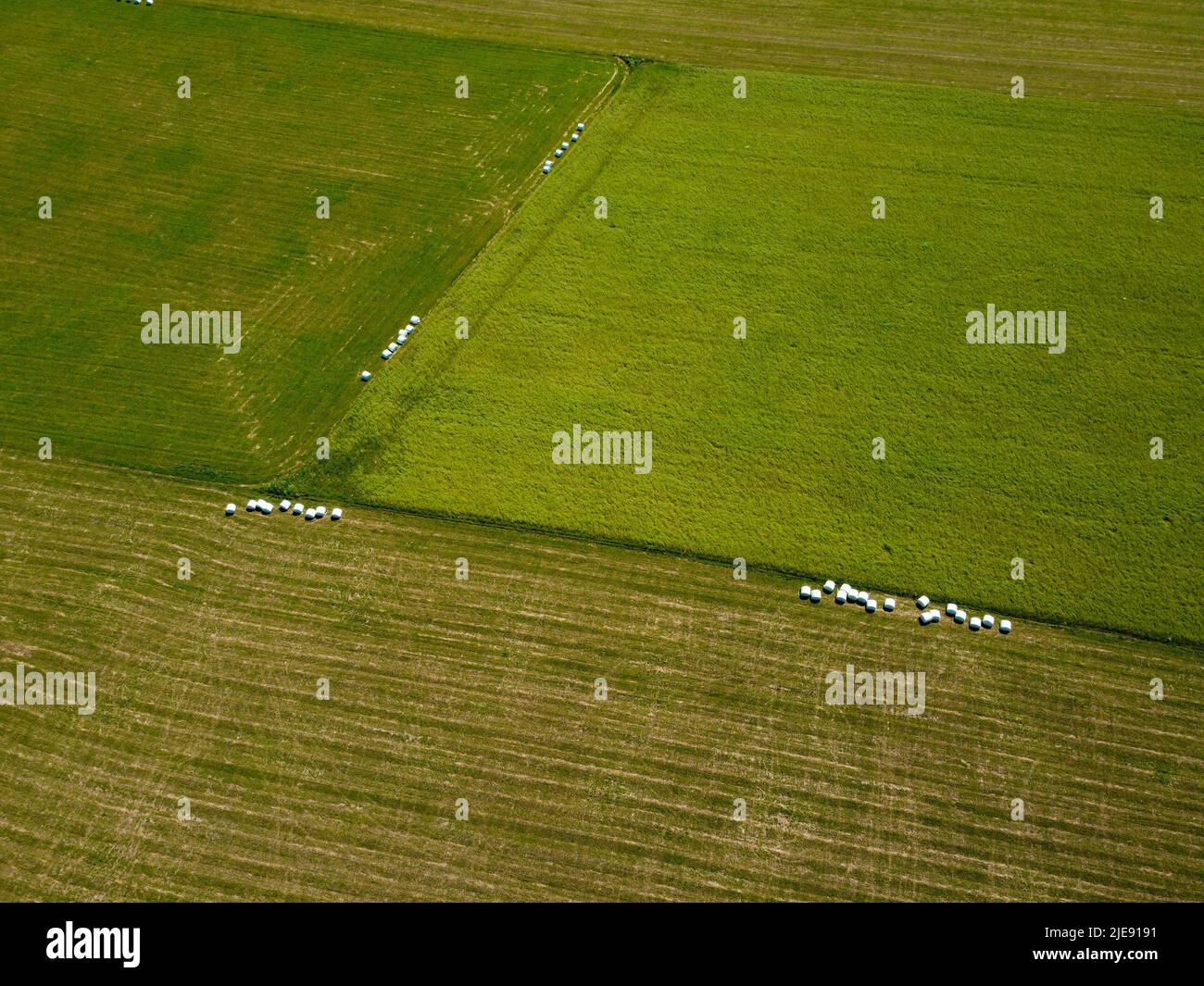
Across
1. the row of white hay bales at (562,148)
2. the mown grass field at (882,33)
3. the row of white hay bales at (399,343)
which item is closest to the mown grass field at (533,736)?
the row of white hay bales at (399,343)

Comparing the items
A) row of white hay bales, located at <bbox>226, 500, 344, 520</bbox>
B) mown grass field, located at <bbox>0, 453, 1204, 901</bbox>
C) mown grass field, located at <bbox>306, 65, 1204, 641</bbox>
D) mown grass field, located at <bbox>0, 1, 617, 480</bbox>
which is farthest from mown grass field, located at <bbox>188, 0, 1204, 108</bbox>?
mown grass field, located at <bbox>0, 453, 1204, 901</bbox>

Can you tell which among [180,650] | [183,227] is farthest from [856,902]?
[183,227]

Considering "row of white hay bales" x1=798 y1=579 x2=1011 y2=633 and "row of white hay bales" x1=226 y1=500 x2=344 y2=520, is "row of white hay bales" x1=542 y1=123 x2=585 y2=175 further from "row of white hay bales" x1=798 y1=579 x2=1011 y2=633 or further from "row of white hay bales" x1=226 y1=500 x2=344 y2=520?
"row of white hay bales" x1=798 y1=579 x2=1011 y2=633

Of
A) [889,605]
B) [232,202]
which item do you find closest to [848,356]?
[889,605]

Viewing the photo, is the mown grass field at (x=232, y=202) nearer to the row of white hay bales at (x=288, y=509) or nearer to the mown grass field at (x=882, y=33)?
the row of white hay bales at (x=288, y=509)

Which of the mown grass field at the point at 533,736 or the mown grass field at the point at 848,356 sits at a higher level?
the mown grass field at the point at 848,356

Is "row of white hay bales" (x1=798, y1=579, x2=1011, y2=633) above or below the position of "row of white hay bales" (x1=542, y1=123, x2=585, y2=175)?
below

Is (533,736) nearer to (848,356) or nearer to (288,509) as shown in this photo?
(288,509)
